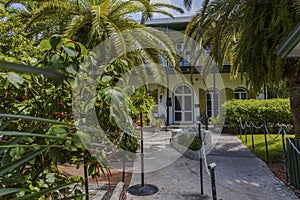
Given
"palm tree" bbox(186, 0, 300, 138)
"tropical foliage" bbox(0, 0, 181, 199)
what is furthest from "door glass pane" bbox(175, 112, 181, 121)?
"tropical foliage" bbox(0, 0, 181, 199)

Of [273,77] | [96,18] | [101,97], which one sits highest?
[96,18]


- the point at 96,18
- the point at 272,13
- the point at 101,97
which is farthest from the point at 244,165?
the point at 101,97

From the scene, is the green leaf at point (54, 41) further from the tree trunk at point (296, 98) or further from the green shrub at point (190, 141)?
the green shrub at point (190, 141)

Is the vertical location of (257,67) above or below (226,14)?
below

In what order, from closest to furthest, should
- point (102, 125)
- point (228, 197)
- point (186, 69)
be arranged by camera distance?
point (102, 125)
point (228, 197)
point (186, 69)

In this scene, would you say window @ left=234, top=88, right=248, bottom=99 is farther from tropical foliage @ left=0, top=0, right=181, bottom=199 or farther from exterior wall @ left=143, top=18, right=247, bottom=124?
tropical foliage @ left=0, top=0, right=181, bottom=199

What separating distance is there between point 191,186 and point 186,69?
14.2m

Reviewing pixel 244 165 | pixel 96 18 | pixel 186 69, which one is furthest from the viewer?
pixel 186 69

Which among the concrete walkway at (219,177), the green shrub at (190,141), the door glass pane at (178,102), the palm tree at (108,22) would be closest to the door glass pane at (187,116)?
the door glass pane at (178,102)

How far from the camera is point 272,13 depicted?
4773 millimetres

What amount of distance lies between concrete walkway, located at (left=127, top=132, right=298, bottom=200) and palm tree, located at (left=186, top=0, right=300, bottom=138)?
1.77 m

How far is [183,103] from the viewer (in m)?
19.4

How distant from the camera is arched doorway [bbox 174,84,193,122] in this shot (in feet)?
63.2

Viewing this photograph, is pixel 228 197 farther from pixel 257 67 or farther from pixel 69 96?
pixel 69 96
